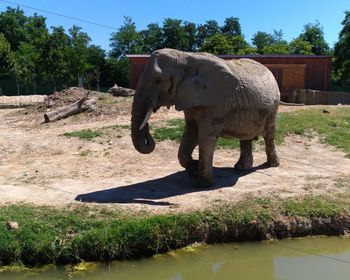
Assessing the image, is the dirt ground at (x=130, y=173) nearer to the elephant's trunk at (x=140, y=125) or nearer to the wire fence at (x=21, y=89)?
the elephant's trunk at (x=140, y=125)

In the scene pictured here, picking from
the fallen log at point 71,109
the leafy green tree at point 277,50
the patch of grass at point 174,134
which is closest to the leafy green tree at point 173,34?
the leafy green tree at point 277,50

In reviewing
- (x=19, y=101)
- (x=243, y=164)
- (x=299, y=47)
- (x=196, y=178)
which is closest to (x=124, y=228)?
(x=196, y=178)

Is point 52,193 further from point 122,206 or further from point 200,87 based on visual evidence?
point 200,87

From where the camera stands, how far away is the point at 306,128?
1650 cm

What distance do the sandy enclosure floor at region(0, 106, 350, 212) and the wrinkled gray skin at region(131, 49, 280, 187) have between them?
0.87 m

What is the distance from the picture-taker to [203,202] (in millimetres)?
9453

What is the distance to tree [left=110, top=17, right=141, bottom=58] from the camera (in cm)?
6129

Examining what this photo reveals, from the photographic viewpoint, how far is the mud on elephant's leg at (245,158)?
1209cm

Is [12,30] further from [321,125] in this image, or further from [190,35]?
[321,125]

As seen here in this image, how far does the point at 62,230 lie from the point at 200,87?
12.3ft

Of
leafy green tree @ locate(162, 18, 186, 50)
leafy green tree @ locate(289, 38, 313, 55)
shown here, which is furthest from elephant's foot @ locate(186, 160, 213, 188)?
leafy green tree @ locate(162, 18, 186, 50)

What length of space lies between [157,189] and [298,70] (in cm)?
2059

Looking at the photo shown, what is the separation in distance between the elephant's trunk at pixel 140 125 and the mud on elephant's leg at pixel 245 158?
2965 mm

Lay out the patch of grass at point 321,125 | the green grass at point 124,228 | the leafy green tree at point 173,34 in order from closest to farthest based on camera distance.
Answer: the green grass at point 124,228 → the patch of grass at point 321,125 → the leafy green tree at point 173,34
